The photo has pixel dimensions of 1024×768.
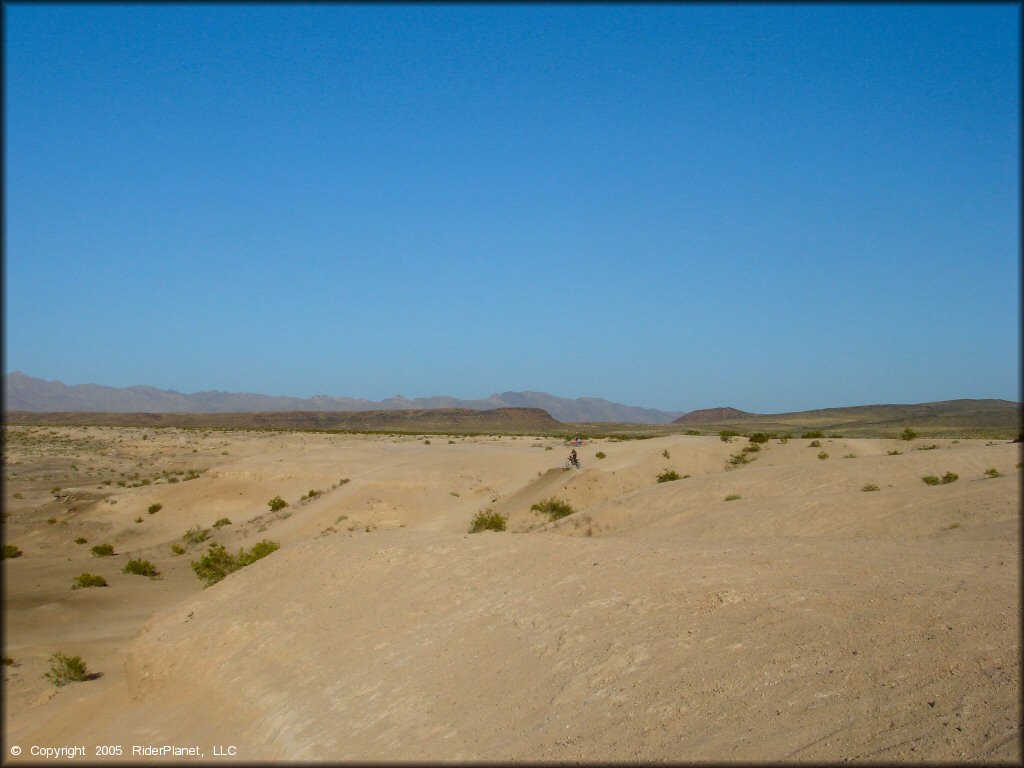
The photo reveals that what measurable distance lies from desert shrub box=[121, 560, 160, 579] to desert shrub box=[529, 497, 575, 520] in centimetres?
1353

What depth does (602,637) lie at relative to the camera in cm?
1004

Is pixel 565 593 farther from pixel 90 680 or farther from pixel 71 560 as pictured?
pixel 71 560

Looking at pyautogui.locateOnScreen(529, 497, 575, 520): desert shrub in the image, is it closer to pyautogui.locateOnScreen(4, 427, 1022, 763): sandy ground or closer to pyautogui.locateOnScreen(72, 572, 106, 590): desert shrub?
pyautogui.locateOnScreen(4, 427, 1022, 763): sandy ground

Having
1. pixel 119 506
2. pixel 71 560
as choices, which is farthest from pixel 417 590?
pixel 119 506

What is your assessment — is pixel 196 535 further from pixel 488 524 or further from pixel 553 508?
pixel 553 508

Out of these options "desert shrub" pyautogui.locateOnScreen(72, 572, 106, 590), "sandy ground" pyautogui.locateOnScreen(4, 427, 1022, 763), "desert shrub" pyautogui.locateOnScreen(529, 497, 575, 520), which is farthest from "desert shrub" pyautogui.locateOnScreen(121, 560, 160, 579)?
"desert shrub" pyautogui.locateOnScreen(529, 497, 575, 520)

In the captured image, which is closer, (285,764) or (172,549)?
(285,764)

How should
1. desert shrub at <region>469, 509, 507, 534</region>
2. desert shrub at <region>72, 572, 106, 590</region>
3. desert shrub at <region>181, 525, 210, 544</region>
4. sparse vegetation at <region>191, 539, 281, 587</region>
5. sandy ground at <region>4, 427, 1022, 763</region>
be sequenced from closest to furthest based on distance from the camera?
sandy ground at <region>4, 427, 1022, 763</region> → sparse vegetation at <region>191, 539, 281, 587</region> → desert shrub at <region>72, 572, 106, 590</region> → desert shrub at <region>469, 509, 507, 534</region> → desert shrub at <region>181, 525, 210, 544</region>

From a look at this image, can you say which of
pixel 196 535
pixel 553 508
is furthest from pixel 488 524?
pixel 196 535

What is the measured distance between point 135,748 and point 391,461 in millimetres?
33562

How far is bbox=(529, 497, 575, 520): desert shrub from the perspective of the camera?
28281mm

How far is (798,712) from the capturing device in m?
6.89

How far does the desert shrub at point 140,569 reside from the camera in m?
26.1

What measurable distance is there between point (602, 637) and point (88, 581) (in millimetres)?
19691
